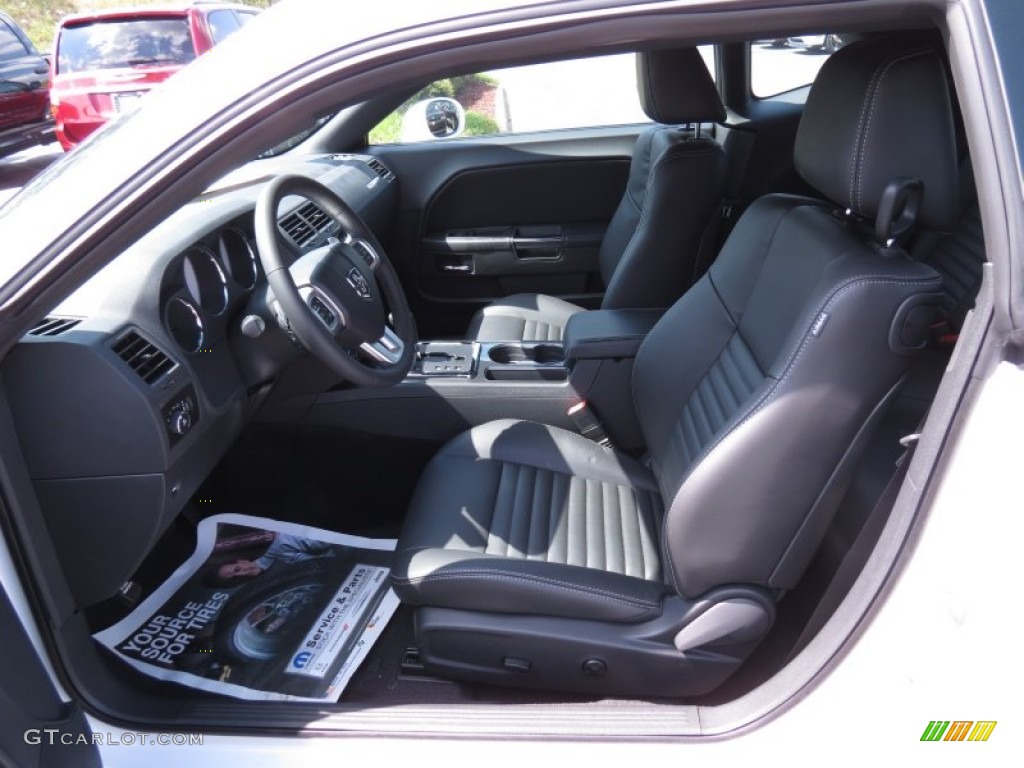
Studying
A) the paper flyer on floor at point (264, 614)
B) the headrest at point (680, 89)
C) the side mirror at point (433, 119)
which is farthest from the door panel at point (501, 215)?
the paper flyer on floor at point (264, 614)

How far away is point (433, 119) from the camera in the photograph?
3.31 meters

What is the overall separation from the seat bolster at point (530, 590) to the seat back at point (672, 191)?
1270 mm

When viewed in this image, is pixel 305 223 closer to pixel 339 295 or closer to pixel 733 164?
pixel 339 295

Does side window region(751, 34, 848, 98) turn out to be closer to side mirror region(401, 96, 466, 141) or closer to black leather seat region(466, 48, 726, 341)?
black leather seat region(466, 48, 726, 341)

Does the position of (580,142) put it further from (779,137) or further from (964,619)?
(964,619)

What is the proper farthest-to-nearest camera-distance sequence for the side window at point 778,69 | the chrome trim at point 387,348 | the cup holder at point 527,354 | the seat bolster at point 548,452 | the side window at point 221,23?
the side window at point 221,23 < the side window at point 778,69 < the cup holder at point 527,354 < the seat bolster at point 548,452 < the chrome trim at point 387,348

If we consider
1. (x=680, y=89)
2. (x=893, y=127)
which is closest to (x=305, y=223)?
(x=680, y=89)

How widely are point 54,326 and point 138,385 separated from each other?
0.50 ft

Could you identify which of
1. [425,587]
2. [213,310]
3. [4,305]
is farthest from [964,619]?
[213,310]

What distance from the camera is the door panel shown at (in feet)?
10.7

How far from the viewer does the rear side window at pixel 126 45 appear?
5.85 meters

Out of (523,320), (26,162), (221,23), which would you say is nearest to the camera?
(523,320)

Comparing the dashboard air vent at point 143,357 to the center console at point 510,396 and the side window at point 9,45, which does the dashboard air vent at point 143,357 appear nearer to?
the center console at point 510,396

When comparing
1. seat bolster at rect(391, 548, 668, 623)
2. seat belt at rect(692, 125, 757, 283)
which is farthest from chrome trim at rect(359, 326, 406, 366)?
seat belt at rect(692, 125, 757, 283)
